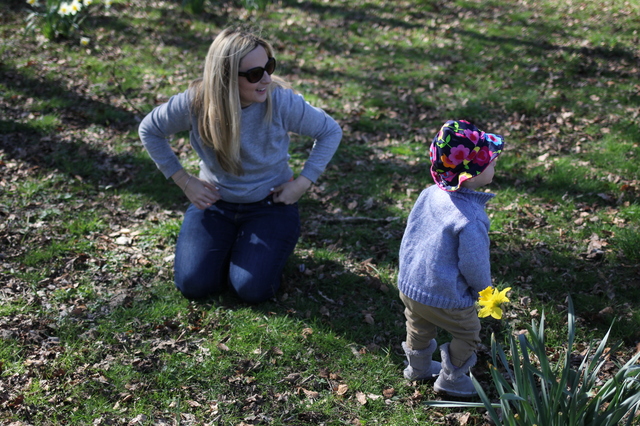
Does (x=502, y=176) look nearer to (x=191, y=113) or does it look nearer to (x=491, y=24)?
(x=191, y=113)

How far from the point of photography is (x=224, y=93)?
3.35 metres

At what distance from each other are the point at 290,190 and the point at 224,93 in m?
0.81

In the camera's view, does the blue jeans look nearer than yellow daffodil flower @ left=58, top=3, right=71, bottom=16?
Yes

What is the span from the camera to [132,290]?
3.76 m

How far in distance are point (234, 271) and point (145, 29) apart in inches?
252

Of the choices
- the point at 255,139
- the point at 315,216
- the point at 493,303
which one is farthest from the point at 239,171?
the point at 493,303

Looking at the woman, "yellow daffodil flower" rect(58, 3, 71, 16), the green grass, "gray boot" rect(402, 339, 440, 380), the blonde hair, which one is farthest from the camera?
"yellow daffodil flower" rect(58, 3, 71, 16)

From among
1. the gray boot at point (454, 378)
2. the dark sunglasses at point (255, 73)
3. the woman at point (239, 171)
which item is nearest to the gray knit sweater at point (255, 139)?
the woman at point (239, 171)

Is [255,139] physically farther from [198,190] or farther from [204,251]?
[204,251]

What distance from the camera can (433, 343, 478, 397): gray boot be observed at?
108 inches

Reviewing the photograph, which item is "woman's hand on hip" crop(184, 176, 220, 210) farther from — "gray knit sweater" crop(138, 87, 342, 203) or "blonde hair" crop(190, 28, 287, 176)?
"blonde hair" crop(190, 28, 287, 176)

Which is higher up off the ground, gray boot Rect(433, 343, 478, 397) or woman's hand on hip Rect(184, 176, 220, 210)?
woman's hand on hip Rect(184, 176, 220, 210)

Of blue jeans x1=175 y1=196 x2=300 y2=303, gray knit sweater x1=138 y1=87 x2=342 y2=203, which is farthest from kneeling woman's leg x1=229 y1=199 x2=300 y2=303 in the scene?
gray knit sweater x1=138 y1=87 x2=342 y2=203

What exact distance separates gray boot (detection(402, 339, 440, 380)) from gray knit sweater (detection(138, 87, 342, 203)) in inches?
56.8
